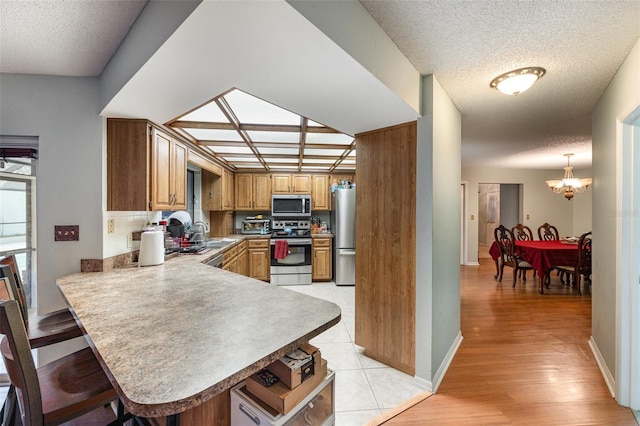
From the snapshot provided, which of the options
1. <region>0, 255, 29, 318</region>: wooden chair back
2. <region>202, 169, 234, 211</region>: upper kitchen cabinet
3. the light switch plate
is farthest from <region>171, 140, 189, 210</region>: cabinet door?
<region>202, 169, 234, 211</region>: upper kitchen cabinet

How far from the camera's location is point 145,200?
78.0 inches

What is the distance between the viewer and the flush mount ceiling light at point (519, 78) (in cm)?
180

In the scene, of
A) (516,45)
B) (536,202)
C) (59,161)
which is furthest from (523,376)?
(536,202)

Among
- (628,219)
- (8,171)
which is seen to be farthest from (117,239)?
(628,219)

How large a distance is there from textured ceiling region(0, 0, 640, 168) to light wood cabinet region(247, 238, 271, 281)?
2.82 metres

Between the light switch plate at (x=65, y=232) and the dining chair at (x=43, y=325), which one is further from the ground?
the light switch plate at (x=65, y=232)

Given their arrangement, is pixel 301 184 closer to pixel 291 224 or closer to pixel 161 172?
pixel 291 224

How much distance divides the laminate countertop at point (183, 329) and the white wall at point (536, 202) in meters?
5.99

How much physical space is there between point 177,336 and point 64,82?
6.88ft

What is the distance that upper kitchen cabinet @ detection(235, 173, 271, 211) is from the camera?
4.89 m

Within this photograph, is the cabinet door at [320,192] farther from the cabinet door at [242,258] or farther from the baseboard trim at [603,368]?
the baseboard trim at [603,368]

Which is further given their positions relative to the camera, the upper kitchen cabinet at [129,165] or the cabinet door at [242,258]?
the cabinet door at [242,258]

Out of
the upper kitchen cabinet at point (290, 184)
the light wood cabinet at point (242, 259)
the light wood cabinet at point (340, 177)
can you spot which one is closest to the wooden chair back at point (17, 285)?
the light wood cabinet at point (242, 259)

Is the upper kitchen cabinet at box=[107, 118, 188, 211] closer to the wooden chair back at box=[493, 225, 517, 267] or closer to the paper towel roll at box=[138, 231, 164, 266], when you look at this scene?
the paper towel roll at box=[138, 231, 164, 266]
